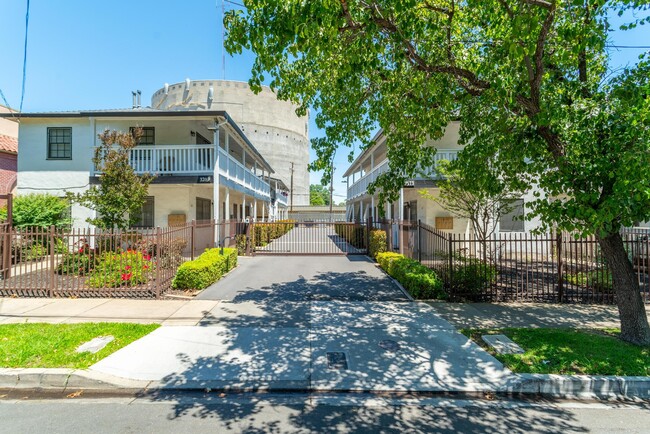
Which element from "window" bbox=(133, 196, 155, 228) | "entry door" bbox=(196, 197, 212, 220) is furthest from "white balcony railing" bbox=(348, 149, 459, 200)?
"window" bbox=(133, 196, 155, 228)

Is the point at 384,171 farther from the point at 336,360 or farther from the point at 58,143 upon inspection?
the point at 58,143

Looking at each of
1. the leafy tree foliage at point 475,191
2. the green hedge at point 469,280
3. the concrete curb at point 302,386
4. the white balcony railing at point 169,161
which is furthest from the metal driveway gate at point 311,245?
the concrete curb at point 302,386

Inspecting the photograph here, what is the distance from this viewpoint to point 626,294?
18.1 ft

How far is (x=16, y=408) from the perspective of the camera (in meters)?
3.73

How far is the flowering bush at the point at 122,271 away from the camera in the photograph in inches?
328

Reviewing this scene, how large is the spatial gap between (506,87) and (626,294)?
12.6ft

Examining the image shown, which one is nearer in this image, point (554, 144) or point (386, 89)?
point (554, 144)

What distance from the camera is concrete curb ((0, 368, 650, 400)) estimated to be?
4.14 meters

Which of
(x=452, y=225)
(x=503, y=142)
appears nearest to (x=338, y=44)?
(x=503, y=142)

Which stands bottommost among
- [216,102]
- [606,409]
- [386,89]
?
[606,409]

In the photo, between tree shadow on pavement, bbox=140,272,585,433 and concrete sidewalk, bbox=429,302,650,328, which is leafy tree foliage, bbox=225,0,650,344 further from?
tree shadow on pavement, bbox=140,272,585,433

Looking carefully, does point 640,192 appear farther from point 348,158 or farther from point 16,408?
point 16,408

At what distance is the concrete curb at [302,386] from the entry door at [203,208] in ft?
44.3

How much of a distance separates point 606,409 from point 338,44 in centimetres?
616
